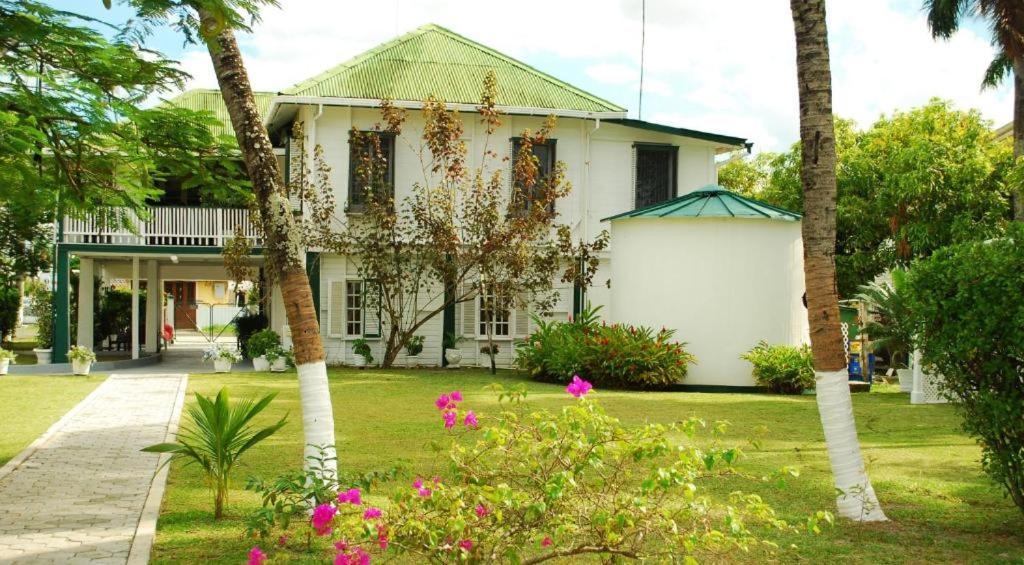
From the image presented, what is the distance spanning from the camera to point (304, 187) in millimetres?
A: 23562

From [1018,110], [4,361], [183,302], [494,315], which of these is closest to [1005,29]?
[1018,110]

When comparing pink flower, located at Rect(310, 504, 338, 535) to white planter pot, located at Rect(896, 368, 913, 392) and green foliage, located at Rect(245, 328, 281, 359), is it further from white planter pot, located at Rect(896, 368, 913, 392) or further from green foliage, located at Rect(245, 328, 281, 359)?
green foliage, located at Rect(245, 328, 281, 359)

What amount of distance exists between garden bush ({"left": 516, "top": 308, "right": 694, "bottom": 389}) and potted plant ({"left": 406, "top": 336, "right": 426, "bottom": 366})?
172 inches

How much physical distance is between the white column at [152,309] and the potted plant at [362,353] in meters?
7.44

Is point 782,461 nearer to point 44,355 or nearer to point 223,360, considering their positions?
point 223,360

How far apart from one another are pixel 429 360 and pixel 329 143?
5.79m

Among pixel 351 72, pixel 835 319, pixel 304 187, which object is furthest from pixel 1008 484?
pixel 351 72

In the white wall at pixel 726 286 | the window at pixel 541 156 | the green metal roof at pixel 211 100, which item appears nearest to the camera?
the white wall at pixel 726 286

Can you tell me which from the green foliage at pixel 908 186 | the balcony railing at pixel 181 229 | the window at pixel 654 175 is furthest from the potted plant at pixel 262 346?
the green foliage at pixel 908 186

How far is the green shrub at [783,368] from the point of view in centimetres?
1906

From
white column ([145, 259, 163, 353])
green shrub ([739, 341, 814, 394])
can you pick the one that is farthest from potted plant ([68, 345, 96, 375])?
green shrub ([739, 341, 814, 394])

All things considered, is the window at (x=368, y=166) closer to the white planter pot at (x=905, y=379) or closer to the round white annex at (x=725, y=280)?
the round white annex at (x=725, y=280)

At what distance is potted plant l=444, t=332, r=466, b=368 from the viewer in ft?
81.9

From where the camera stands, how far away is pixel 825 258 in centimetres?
777
